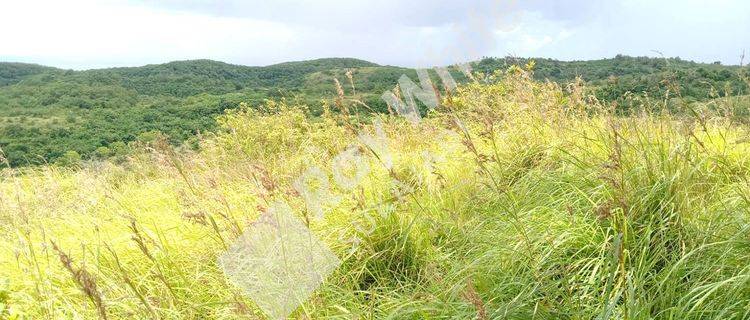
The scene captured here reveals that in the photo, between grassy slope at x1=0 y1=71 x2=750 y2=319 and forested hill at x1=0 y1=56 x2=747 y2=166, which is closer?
grassy slope at x1=0 y1=71 x2=750 y2=319

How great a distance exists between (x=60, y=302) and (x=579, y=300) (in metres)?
2.32

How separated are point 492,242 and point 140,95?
60.1 metres

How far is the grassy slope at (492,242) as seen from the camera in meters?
1.86

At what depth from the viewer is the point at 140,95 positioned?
56.5 meters

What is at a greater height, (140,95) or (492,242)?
(492,242)

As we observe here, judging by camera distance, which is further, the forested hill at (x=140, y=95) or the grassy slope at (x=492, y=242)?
the forested hill at (x=140, y=95)

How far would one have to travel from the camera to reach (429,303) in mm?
2008

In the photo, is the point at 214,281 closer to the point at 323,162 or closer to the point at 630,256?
the point at 630,256

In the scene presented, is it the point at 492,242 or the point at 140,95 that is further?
the point at 140,95

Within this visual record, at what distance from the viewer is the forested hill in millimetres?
26370

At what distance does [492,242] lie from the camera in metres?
2.44

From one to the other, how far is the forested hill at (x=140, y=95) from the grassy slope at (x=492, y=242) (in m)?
7.53

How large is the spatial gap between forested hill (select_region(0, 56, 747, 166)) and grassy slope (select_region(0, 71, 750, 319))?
753 cm

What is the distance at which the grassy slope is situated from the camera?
1857 millimetres
